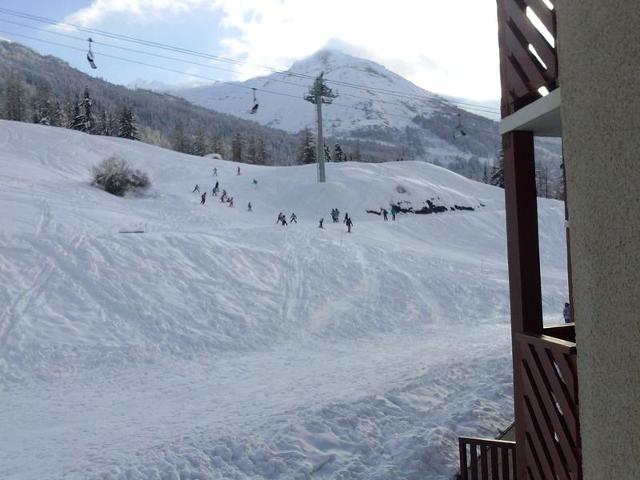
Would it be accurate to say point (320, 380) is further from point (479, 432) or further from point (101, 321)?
point (101, 321)

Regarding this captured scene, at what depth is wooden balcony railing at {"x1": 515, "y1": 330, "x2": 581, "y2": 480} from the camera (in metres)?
3.30

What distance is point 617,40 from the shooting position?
8.06 feet

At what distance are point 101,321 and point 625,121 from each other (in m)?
15.8

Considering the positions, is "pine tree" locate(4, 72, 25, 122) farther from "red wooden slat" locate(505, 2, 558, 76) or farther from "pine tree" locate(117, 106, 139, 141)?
"red wooden slat" locate(505, 2, 558, 76)

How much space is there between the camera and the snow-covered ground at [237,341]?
838cm

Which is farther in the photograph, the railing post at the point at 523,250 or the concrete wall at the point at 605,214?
the railing post at the point at 523,250

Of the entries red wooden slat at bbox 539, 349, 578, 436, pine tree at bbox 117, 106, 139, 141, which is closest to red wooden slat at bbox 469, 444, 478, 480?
red wooden slat at bbox 539, 349, 578, 436

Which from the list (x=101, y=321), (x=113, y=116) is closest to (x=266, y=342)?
(x=101, y=321)

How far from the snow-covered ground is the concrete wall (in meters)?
5.26

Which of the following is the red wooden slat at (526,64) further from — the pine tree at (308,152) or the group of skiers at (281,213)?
the pine tree at (308,152)

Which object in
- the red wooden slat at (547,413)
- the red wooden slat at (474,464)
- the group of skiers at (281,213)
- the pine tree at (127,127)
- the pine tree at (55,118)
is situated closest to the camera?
the red wooden slat at (547,413)

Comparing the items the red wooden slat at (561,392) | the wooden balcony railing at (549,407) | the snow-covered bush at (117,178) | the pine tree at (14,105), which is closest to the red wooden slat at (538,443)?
the wooden balcony railing at (549,407)

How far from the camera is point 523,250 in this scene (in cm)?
408

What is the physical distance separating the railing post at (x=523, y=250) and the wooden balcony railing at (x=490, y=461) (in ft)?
7.51
